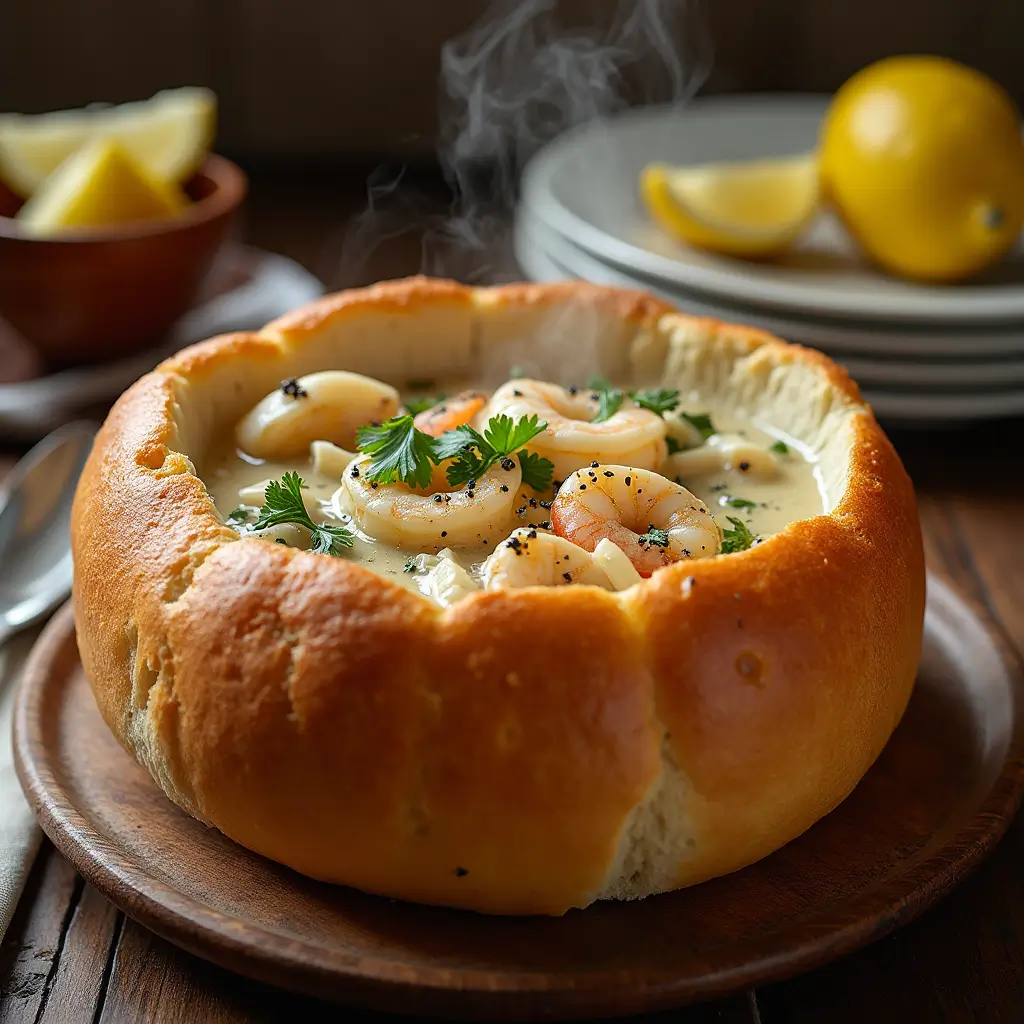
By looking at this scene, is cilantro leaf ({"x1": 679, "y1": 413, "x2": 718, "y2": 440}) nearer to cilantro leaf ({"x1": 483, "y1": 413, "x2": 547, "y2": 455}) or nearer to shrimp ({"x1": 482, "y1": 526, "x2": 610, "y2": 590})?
cilantro leaf ({"x1": 483, "y1": 413, "x2": 547, "y2": 455})

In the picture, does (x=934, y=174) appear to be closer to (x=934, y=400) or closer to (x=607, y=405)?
(x=934, y=400)

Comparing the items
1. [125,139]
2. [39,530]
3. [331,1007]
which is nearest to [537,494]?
[331,1007]

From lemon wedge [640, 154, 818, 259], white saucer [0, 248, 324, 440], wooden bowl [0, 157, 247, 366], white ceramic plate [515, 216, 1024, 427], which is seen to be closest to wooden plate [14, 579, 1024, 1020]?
white ceramic plate [515, 216, 1024, 427]

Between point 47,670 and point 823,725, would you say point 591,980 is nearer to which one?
point 823,725

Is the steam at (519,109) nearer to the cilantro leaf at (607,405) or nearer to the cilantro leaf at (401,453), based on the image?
the cilantro leaf at (607,405)

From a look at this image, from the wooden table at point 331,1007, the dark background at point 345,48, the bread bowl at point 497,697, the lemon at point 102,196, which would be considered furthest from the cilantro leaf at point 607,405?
the dark background at point 345,48
